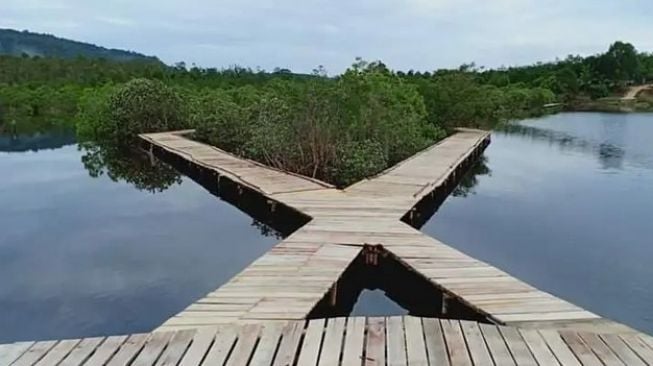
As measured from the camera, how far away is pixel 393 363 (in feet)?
10.2

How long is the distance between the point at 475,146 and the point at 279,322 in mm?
11577

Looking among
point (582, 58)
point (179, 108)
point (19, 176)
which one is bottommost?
point (19, 176)

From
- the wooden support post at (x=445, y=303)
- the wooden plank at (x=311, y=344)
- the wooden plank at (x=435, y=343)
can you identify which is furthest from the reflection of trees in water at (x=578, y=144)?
the wooden plank at (x=311, y=344)

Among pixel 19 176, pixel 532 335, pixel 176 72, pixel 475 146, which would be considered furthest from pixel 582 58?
pixel 532 335

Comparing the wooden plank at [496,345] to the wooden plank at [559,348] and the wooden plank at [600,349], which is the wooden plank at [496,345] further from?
the wooden plank at [600,349]

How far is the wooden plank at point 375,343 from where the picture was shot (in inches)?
123

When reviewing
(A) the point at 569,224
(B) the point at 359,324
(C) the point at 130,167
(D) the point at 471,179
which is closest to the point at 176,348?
(B) the point at 359,324

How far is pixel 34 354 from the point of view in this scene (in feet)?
10.6

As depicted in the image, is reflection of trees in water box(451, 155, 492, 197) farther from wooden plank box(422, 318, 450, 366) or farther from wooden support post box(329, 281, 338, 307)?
wooden plank box(422, 318, 450, 366)

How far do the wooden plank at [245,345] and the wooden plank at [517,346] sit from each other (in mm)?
1449

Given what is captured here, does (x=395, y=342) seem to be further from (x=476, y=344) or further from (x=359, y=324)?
(x=476, y=344)

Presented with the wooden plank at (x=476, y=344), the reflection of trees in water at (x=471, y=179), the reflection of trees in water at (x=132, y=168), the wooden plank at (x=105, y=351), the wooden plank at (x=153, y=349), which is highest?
the wooden plank at (x=476, y=344)

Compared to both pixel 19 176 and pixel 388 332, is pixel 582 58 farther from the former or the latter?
pixel 388 332

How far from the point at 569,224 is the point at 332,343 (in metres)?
6.15
